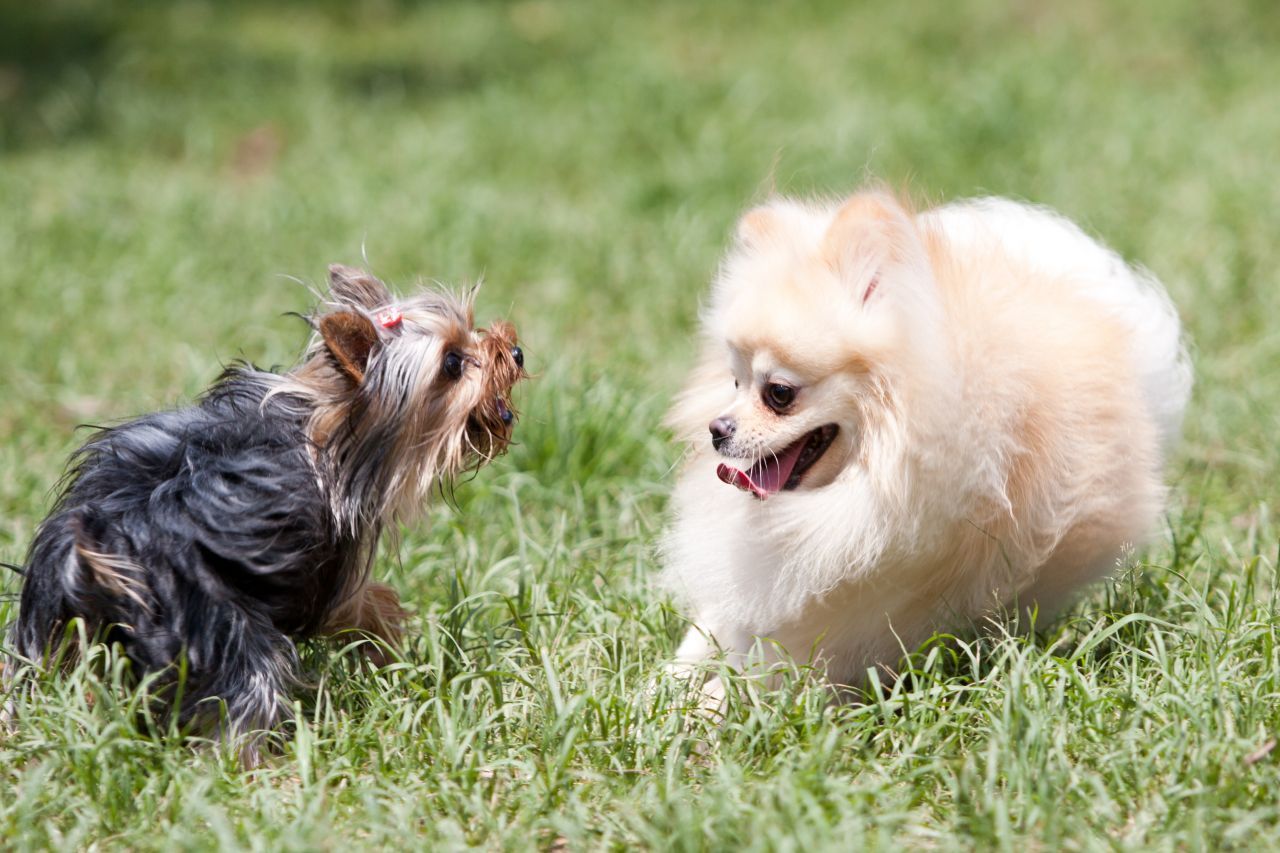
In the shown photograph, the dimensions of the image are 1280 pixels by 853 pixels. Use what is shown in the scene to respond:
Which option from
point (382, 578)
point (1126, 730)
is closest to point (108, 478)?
point (382, 578)

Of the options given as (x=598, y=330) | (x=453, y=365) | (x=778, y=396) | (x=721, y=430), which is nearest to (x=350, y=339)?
(x=453, y=365)

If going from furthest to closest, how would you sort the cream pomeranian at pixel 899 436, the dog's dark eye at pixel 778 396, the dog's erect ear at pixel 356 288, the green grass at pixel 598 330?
the dog's erect ear at pixel 356 288
the dog's dark eye at pixel 778 396
the cream pomeranian at pixel 899 436
the green grass at pixel 598 330

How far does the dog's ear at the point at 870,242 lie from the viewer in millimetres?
2902

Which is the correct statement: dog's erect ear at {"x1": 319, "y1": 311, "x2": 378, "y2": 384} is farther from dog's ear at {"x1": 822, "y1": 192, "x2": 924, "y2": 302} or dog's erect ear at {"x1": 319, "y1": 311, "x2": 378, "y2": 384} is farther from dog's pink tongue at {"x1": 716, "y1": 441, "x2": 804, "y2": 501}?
dog's ear at {"x1": 822, "y1": 192, "x2": 924, "y2": 302}

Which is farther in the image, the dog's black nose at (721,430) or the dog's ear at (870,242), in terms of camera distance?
the dog's black nose at (721,430)

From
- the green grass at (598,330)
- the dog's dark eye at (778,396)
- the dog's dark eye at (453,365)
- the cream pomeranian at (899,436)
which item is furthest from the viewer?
the dog's dark eye at (453,365)

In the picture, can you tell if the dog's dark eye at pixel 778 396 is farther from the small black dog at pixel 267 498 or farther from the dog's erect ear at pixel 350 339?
the dog's erect ear at pixel 350 339

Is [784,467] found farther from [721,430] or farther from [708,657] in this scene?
[708,657]

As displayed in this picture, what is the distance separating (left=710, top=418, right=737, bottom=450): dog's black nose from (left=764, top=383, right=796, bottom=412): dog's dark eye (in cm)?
10

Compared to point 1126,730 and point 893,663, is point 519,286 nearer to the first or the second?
point 893,663

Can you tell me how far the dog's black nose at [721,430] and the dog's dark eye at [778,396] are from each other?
98 mm

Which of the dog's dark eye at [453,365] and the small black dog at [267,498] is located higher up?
the dog's dark eye at [453,365]

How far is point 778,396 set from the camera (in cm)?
301

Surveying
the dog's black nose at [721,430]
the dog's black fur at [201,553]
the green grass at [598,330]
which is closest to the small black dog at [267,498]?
the dog's black fur at [201,553]
